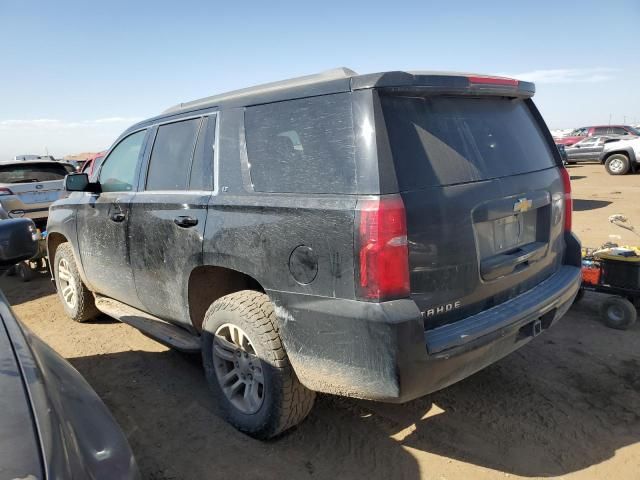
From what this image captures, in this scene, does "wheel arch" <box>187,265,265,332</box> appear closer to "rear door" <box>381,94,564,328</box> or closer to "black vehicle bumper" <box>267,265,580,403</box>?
"black vehicle bumper" <box>267,265,580,403</box>

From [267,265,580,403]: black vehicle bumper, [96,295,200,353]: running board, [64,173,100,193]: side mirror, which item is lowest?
[96,295,200,353]: running board

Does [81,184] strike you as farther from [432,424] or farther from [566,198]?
[566,198]

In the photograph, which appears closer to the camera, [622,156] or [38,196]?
[38,196]

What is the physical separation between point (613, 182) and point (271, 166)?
16.8m

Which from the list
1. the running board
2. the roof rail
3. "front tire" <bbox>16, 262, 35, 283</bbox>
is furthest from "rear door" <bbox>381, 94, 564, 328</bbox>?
"front tire" <bbox>16, 262, 35, 283</bbox>

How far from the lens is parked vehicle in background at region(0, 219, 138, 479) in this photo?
1.23 m

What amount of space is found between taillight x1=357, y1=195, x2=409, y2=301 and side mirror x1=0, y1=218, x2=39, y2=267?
5.39ft

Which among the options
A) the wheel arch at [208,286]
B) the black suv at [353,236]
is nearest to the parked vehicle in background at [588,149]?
the black suv at [353,236]

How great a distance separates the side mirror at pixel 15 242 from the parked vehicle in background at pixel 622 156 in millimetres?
20056

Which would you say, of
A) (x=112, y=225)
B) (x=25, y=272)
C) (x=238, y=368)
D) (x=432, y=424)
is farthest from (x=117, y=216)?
(x=25, y=272)

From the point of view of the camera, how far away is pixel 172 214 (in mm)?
3299

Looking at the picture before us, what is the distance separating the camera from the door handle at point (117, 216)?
384 cm

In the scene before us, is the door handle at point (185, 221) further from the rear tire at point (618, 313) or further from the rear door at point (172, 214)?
the rear tire at point (618, 313)

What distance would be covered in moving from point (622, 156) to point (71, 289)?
19.0 metres
